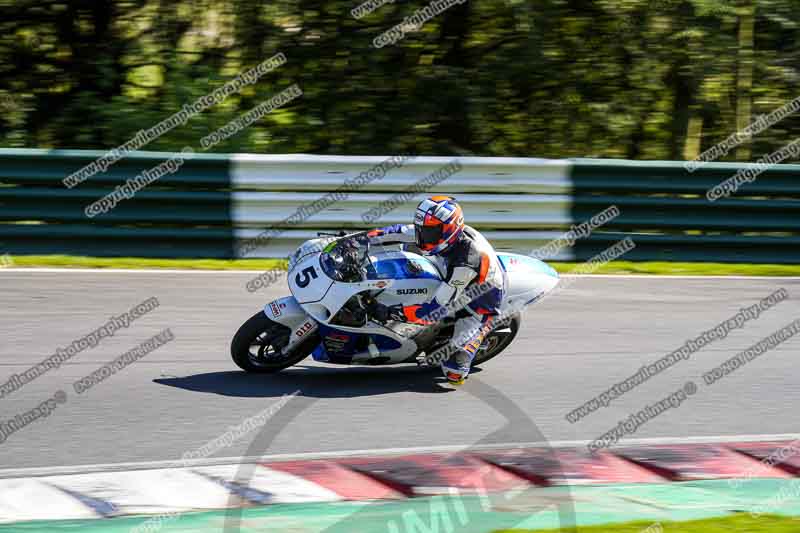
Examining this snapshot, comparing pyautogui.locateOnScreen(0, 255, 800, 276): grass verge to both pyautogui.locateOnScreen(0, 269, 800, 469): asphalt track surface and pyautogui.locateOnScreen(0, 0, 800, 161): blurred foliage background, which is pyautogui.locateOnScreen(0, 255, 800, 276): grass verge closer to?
pyautogui.locateOnScreen(0, 269, 800, 469): asphalt track surface

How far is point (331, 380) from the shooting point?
8.49 meters

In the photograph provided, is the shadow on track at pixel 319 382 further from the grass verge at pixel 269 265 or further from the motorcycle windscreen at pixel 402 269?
the grass verge at pixel 269 265

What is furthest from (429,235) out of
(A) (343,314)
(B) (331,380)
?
(B) (331,380)

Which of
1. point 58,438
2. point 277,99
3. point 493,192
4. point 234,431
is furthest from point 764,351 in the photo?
point 277,99

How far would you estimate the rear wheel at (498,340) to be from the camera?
29.3 ft

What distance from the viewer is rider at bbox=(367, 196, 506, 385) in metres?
7.91

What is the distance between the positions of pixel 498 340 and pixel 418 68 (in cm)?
884

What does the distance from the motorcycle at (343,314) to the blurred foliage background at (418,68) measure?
26.9 ft

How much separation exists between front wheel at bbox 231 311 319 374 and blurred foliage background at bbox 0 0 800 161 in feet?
26.8

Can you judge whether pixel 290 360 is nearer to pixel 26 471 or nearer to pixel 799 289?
pixel 26 471

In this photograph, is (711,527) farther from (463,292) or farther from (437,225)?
(437,225)

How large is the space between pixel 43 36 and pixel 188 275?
7.00 metres

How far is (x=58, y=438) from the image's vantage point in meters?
6.94

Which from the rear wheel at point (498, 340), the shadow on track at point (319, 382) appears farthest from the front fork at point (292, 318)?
the rear wheel at point (498, 340)
